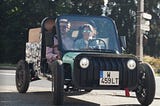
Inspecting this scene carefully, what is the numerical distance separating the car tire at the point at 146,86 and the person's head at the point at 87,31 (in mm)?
1377

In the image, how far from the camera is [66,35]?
10.9 meters

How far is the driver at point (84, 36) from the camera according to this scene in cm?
1086

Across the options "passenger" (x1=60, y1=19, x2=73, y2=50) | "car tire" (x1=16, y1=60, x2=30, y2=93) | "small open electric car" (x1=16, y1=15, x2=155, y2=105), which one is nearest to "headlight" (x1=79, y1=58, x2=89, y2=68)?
"small open electric car" (x1=16, y1=15, x2=155, y2=105)

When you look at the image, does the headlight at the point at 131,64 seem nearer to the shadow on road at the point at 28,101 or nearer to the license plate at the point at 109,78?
the license plate at the point at 109,78

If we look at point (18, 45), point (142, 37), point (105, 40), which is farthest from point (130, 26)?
point (105, 40)

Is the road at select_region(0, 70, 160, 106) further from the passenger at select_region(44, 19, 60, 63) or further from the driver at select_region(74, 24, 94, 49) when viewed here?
the driver at select_region(74, 24, 94, 49)

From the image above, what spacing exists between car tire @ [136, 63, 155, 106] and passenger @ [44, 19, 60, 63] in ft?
6.14

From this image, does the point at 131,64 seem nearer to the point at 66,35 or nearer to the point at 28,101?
the point at 66,35

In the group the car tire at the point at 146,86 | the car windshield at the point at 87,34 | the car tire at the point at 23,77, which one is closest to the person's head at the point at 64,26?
the car windshield at the point at 87,34

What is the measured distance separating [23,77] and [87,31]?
2537 millimetres

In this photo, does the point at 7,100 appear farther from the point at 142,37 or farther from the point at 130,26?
the point at 130,26

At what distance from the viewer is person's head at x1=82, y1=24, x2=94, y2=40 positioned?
10984mm

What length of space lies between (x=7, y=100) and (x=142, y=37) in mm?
5555

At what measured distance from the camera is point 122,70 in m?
9.83
